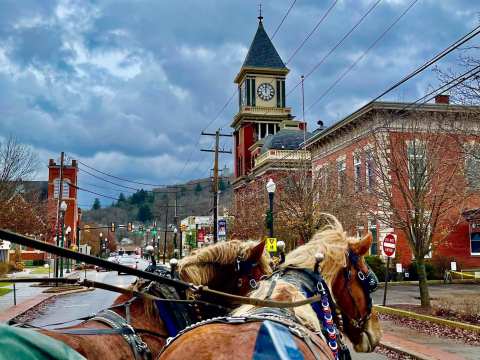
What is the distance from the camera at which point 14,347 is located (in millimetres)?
1832

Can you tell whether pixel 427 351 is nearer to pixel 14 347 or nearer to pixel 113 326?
pixel 113 326

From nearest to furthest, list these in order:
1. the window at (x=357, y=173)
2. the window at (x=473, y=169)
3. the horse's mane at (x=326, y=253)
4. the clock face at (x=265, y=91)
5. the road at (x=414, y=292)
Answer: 1. the horse's mane at (x=326, y=253)
2. the window at (x=473, y=169)
3. the road at (x=414, y=292)
4. the window at (x=357, y=173)
5. the clock face at (x=265, y=91)

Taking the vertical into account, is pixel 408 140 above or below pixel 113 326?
above

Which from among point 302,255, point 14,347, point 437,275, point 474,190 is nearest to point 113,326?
point 302,255

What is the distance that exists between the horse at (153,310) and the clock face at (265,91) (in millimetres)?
72935

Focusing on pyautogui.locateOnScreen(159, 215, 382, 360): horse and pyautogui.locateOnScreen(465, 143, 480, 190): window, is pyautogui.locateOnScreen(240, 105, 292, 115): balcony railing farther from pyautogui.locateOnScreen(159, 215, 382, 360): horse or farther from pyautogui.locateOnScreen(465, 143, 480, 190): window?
pyautogui.locateOnScreen(159, 215, 382, 360): horse

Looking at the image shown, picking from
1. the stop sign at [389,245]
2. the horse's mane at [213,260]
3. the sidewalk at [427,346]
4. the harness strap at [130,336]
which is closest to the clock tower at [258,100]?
the stop sign at [389,245]

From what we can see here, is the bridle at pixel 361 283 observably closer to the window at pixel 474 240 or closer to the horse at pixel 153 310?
the horse at pixel 153 310

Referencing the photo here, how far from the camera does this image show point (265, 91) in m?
78.5

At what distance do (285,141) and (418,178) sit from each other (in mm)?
39533

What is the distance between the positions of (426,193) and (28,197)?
44349mm

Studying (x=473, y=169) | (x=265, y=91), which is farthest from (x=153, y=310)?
(x=265, y=91)

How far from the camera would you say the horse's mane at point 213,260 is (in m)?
5.70

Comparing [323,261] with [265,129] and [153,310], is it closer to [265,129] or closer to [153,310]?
[153,310]
